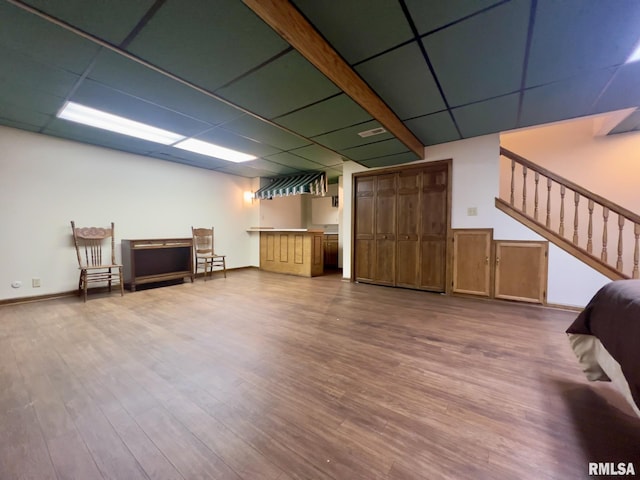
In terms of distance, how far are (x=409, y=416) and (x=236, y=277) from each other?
4.79 meters

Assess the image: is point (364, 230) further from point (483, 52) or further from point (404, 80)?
point (483, 52)

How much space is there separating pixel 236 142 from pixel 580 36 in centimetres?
384

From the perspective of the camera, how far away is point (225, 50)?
1843 mm

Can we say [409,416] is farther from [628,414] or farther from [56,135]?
[56,135]

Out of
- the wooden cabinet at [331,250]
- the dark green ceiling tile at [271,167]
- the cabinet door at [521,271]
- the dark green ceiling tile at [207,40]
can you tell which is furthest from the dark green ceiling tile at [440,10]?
the wooden cabinet at [331,250]

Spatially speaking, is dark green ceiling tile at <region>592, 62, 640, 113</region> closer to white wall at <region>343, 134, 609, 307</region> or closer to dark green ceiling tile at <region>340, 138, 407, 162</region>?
white wall at <region>343, 134, 609, 307</region>

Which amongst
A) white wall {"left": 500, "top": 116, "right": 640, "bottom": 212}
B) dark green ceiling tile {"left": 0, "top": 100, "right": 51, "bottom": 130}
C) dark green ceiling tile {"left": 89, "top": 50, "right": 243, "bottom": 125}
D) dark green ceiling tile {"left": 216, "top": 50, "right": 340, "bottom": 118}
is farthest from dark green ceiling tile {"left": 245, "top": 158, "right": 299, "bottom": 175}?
white wall {"left": 500, "top": 116, "right": 640, "bottom": 212}

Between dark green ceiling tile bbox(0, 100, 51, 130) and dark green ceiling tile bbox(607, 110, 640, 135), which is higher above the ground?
dark green ceiling tile bbox(607, 110, 640, 135)

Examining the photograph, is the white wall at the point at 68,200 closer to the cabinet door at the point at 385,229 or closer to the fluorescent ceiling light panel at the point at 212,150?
the fluorescent ceiling light panel at the point at 212,150

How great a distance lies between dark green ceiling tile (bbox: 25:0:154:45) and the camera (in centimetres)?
148

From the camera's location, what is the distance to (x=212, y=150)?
444 cm

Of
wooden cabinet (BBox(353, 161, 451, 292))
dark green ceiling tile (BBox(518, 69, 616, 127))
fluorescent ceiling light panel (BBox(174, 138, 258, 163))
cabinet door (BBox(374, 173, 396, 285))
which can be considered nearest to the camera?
dark green ceiling tile (BBox(518, 69, 616, 127))

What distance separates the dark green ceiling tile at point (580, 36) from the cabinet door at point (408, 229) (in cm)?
222

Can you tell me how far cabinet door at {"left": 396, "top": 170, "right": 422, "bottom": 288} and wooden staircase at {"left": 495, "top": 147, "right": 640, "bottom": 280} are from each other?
121 cm
